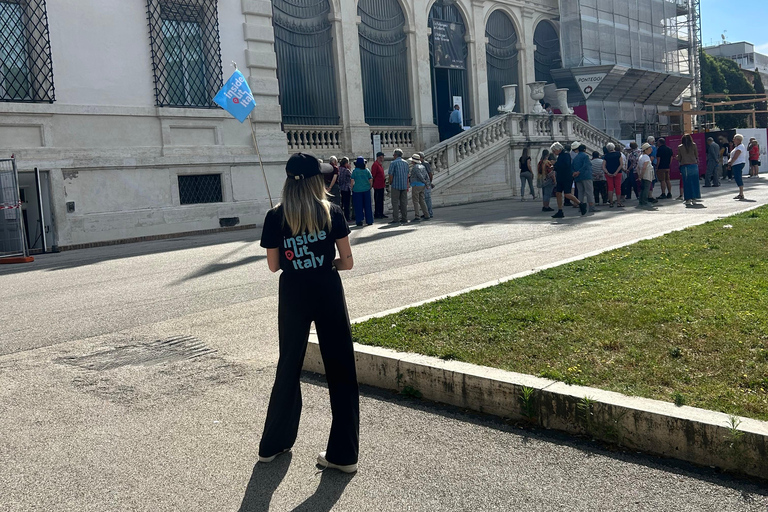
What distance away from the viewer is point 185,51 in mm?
20703

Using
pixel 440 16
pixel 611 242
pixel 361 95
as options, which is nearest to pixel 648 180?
pixel 611 242

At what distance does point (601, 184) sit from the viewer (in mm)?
21234

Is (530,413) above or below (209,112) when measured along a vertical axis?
below

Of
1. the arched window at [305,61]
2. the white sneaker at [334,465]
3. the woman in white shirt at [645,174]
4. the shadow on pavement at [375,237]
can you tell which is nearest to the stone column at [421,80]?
the arched window at [305,61]

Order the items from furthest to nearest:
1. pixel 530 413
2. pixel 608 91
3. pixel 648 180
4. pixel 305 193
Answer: pixel 608 91, pixel 648 180, pixel 530 413, pixel 305 193

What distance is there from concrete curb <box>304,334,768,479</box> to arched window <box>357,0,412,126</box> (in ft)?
74.3

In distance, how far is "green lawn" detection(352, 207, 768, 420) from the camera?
4684 millimetres

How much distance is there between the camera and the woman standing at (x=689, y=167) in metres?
17.8

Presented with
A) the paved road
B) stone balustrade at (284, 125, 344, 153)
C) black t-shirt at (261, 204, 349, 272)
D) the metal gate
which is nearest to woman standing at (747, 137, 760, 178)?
stone balustrade at (284, 125, 344, 153)

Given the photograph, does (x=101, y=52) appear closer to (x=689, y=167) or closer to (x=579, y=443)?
(x=689, y=167)

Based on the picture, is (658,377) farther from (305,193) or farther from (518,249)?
(518,249)

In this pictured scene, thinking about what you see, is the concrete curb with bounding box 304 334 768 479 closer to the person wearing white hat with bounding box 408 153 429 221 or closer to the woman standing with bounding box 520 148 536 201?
the person wearing white hat with bounding box 408 153 429 221

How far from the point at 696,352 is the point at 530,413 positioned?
4.44 feet

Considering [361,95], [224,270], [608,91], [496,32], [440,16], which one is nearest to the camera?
[224,270]
